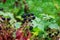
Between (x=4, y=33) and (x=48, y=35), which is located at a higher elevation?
(x=4, y=33)

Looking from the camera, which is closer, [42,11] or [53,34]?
[53,34]

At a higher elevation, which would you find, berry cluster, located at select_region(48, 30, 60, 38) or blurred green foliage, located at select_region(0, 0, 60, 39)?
blurred green foliage, located at select_region(0, 0, 60, 39)

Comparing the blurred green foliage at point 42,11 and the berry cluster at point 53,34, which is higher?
the blurred green foliage at point 42,11

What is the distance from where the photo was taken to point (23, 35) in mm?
2045

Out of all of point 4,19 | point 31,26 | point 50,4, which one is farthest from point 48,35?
point 50,4

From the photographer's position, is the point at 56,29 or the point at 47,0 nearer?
the point at 56,29

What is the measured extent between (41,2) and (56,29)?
2.72 ft

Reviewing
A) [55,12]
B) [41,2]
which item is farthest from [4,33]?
[41,2]

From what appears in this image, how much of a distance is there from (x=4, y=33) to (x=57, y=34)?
0.61 meters

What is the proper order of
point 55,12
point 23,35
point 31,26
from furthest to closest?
point 55,12 < point 31,26 < point 23,35

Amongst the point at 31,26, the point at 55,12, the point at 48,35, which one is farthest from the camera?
the point at 55,12

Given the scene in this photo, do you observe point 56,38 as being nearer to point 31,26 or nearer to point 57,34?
point 57,34

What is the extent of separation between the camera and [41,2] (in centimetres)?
329

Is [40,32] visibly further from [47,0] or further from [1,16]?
[47,0]
